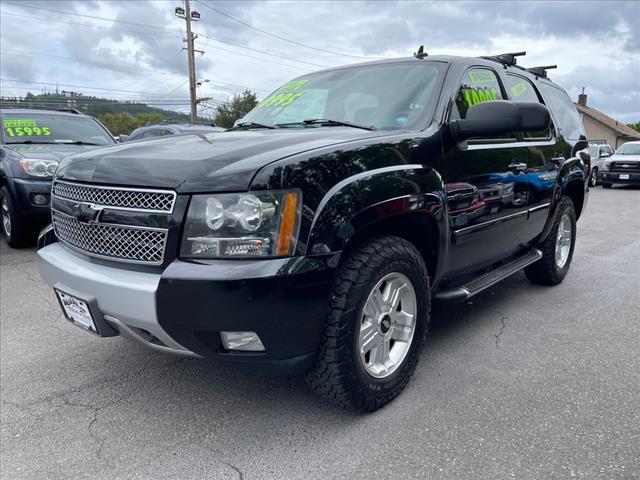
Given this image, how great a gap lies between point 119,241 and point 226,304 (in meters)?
0.64

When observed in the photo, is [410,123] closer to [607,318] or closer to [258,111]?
[258,111]

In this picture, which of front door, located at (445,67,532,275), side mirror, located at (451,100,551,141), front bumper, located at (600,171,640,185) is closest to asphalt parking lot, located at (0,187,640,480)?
front door, located at (445,67,532,275)

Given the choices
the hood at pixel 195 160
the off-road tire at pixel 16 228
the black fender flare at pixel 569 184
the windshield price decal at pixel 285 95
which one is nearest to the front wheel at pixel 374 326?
the hood at pixel 195 160

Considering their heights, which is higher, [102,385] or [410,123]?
[410,123]

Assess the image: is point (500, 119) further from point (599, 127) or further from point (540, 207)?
point (599, 127)

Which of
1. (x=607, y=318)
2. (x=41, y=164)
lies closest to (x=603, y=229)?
(x=607, y=318)

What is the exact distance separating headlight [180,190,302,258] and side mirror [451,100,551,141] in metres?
1.35

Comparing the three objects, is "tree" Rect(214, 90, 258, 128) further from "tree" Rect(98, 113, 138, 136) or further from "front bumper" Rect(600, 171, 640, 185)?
"front bumper" Rect(600, 171, 640, 185)

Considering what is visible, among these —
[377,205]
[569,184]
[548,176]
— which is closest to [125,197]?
[377,205]

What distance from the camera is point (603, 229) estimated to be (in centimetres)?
838

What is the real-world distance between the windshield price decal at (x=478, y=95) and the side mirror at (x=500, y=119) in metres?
0.46

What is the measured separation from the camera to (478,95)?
3508 mm

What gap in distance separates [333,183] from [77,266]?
1.28 m

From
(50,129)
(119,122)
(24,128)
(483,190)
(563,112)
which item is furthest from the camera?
(119,122)
